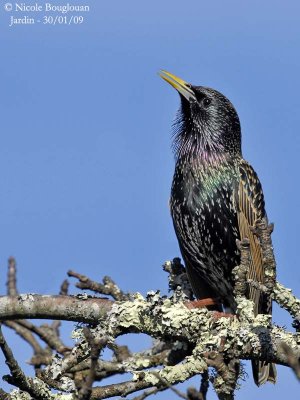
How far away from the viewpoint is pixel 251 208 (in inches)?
244

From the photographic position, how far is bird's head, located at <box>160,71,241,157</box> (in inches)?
265

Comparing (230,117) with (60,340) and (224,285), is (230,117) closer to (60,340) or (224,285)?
(224,285)

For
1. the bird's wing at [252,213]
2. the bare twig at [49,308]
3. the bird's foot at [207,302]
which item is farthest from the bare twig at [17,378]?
the bird's wing at [252,213]

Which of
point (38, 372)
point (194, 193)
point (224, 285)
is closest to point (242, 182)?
point (194, 193)

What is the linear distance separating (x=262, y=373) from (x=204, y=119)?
7.57 ft

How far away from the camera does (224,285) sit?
20.1 feet

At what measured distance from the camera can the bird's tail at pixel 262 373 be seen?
5.50 m

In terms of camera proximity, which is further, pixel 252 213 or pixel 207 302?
pixel 252 213

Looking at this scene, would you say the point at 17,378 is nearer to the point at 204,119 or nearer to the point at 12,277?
the point at 12,277

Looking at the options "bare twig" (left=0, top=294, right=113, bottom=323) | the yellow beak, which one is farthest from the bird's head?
"bare twig" (left=0, top=294, right=113, bottom=323)

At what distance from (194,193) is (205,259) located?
513 millimetres

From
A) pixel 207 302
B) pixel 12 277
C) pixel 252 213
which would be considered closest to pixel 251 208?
pixel 252 213

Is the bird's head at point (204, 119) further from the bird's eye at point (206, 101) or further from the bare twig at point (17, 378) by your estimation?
the bare twig at point (17, 378)

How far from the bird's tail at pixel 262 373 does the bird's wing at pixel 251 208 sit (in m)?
0.67
